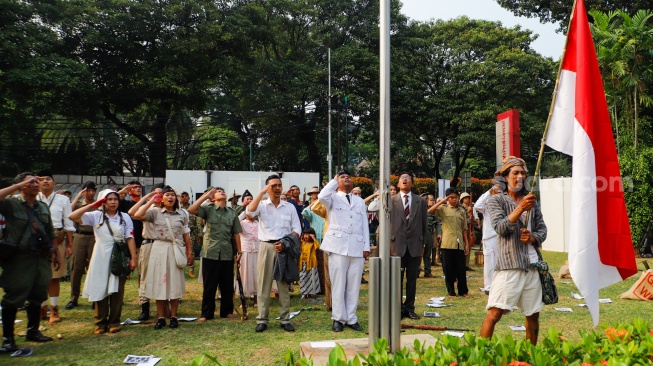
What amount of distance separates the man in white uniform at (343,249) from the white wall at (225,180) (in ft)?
46.8

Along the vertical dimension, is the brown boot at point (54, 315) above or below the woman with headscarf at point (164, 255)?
below

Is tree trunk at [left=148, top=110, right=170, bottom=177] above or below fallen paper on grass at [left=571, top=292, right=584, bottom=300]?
above

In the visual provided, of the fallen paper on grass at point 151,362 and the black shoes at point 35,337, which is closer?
the fallen paper on grass at point 151,362

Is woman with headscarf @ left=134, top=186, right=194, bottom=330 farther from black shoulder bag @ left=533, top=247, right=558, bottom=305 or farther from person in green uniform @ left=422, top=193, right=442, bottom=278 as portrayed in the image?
person in green uniform @ left=422, top=193, right=442, bottom=278

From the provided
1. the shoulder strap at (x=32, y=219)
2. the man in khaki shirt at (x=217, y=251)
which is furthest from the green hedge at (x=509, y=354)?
the man in khaki shirt at (x=217, y=251)

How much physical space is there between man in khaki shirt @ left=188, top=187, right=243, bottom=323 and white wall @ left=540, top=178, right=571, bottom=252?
46.7 feet

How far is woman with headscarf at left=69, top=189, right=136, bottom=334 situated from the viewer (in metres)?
6.73

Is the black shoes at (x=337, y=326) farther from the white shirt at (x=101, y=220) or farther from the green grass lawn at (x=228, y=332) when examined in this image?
the white shirt at (x=101, y=220)

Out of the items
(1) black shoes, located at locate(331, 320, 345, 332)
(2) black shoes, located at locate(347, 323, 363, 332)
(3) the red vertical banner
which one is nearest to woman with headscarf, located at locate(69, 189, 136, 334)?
(1) black shoes, located at locate(331, 320, 345, 332)

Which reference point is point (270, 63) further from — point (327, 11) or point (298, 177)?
point (298, 177)

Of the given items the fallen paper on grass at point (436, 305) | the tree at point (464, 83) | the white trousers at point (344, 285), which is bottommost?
the fallen paper on grass at point (436, 305)

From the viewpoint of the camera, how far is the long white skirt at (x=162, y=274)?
23.2 ft

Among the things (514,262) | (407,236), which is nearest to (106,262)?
(407,236)

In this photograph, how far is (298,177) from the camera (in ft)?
76.6
